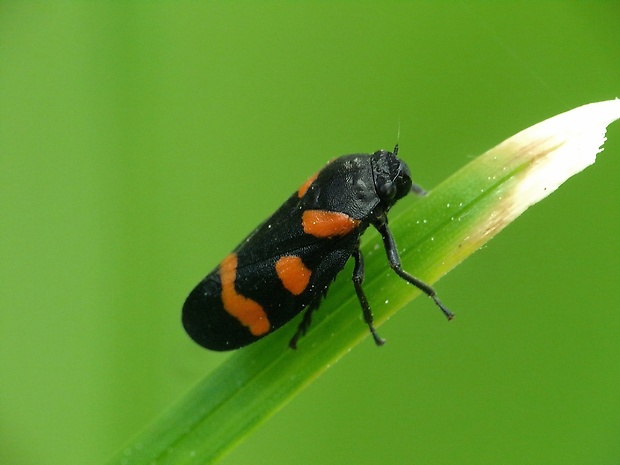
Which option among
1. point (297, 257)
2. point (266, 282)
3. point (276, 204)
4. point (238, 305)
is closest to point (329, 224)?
point (297, 257)

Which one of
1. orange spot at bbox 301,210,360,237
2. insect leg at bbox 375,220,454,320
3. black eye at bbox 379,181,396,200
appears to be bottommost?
insect leg at bbox 375,220,454,320

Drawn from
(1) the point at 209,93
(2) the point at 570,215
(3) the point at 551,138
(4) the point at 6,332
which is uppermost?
(1) the point at 209,93

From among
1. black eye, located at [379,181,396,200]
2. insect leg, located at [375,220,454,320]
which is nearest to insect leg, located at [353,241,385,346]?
insect leg, located at [375,220,454,320]

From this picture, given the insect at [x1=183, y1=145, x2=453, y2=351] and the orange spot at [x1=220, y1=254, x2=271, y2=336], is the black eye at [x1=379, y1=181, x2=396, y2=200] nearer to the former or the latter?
the insect at [x1=183, y1=145, x2=453, y2=351]

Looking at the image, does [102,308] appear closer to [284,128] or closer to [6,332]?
[6,332]

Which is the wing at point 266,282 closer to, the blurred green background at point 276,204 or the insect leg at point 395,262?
the insect leg at point 395,262

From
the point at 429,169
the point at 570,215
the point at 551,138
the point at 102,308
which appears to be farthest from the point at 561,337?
the point at 102,308

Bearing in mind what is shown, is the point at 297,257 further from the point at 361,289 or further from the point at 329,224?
the point at 361,289

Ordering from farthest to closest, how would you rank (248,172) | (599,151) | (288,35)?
1. (288,35)
2. (248,172)
3. (599,151)

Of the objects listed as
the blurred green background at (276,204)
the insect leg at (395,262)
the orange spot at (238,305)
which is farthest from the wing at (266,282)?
the blurred green background at (276,204)
